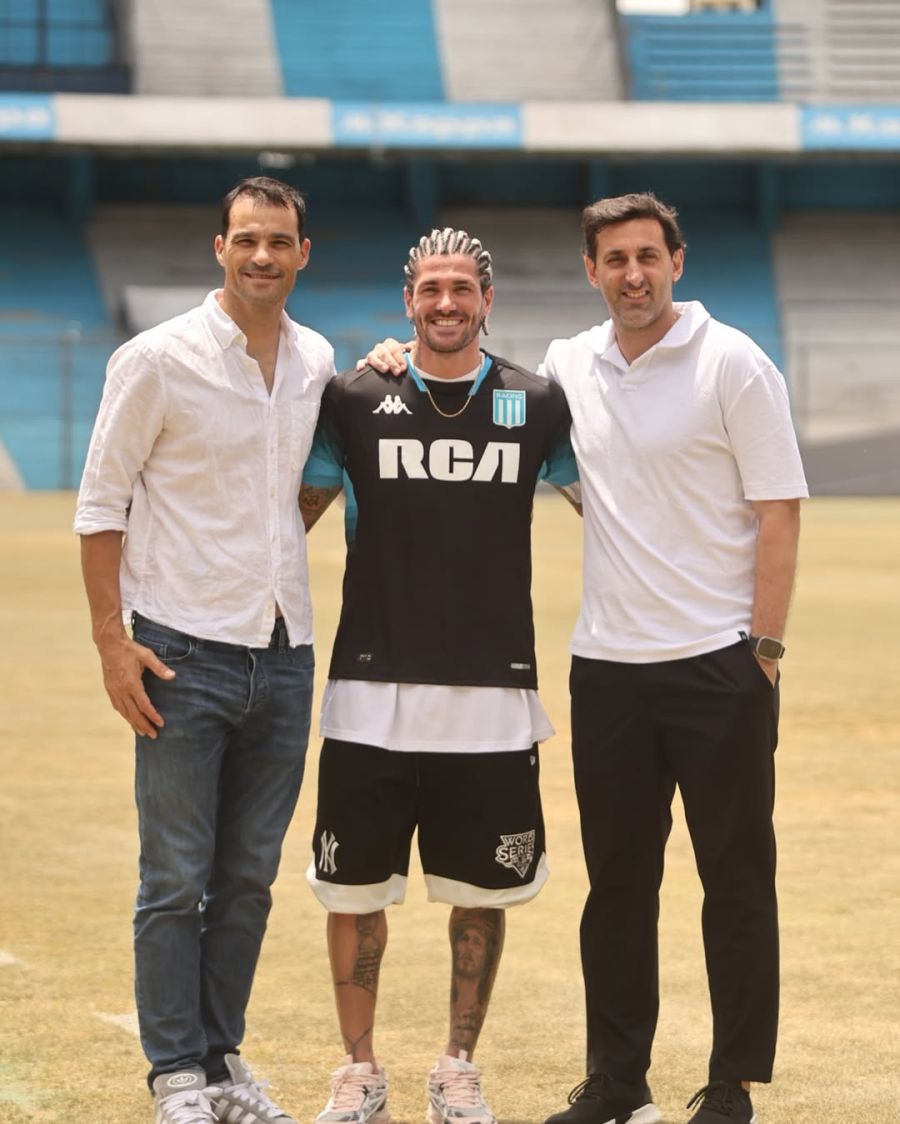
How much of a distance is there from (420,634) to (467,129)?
3135cm

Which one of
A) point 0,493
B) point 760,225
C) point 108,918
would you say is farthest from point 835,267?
point 108,918

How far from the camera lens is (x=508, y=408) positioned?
15.5 ft

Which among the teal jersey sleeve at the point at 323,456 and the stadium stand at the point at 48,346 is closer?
the teal jersey sleeve at the point at 323,456

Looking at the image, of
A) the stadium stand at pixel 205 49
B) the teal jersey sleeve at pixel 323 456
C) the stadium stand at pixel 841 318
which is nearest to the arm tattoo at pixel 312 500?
the teal jersey sleeve at pixel 323 456

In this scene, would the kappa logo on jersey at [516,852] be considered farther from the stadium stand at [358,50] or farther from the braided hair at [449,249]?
the stadium stand at [358,50]

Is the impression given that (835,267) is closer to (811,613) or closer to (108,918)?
(811,613)

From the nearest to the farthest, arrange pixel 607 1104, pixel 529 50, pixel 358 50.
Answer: pixel 607 1104
pixel 358 50
pixel 529 50

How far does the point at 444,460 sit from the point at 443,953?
2.22m

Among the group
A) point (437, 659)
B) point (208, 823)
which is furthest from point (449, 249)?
point (208, 823)

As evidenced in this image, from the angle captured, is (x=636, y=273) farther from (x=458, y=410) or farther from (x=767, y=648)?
(x=767, y=648)

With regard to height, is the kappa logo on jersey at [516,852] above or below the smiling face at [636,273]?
below

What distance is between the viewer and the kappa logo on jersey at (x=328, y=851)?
15.6ft

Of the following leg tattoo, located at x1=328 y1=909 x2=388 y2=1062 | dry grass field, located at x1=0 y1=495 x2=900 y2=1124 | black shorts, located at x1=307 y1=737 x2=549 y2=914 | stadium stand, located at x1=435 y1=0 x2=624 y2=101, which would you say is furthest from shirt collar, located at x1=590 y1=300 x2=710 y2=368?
stadium stand, located at x1=435 y1=0 x2=624 y2=101

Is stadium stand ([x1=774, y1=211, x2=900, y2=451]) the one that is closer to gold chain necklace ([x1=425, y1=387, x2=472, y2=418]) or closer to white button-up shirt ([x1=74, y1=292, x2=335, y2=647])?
gold chain necklace ([x1=425, y1=387, x2=472, y2=418])
